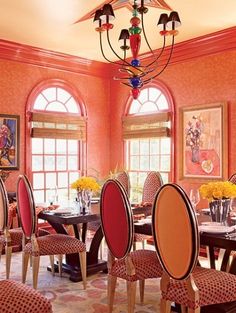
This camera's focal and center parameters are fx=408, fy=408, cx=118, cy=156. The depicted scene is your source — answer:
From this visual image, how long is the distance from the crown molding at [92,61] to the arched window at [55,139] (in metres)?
0.37

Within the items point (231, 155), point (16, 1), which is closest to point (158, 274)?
point (231, 155)

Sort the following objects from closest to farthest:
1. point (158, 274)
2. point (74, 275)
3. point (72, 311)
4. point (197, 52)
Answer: point (158, 274)
point (72, 311)
point (74, 275)
point (197, 52)

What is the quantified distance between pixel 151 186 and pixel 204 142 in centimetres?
113

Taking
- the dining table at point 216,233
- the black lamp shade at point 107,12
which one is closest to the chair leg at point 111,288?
the dining table at point 216,233

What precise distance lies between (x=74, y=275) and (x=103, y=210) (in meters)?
1.32

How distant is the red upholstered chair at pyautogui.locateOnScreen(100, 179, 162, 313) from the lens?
2.89 m

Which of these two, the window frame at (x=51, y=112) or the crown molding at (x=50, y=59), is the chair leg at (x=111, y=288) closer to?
the window frame at (x=51, y=112)

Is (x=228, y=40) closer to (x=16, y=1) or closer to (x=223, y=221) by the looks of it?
(x=16, y=1)

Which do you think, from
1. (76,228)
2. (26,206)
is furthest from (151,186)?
(26,206)

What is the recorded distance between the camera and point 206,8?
4543 mm

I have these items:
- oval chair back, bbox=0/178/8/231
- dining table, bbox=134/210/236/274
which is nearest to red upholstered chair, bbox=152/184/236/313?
dining table, bbox=134/210/236/274

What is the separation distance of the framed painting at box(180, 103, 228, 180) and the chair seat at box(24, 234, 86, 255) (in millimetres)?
2402

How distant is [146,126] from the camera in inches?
253

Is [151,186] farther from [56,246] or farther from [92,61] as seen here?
[92,61]
